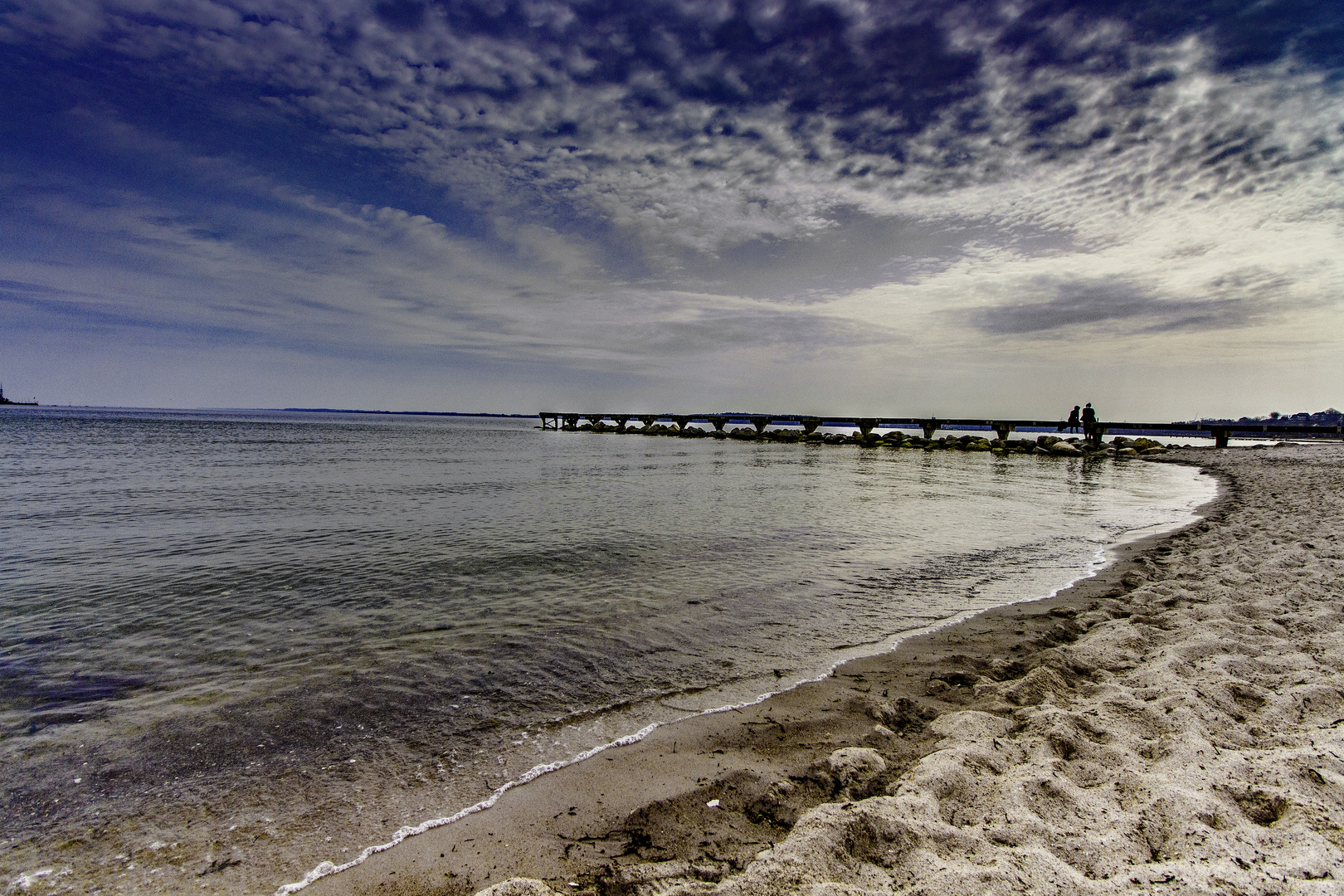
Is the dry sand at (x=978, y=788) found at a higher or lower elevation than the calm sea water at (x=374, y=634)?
higher

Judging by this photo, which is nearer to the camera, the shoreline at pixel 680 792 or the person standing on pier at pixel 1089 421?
the shoreline at pixel 680 792

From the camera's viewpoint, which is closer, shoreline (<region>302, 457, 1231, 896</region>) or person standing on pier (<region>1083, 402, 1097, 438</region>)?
shoreline (<region>302, 457, 1231, 896</region>)

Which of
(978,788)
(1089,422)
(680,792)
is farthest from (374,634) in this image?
(1089,422)

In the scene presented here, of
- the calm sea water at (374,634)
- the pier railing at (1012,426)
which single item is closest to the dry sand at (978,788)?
the calm sea water at (374,634)

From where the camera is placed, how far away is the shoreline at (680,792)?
3062 mm

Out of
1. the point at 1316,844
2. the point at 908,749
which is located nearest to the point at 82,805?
the point at 908,749

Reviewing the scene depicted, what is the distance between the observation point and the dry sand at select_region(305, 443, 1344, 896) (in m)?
2.57

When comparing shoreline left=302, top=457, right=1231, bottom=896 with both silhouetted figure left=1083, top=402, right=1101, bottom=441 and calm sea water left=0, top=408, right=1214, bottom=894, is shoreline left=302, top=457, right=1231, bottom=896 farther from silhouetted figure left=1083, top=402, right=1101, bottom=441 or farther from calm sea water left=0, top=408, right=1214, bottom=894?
silhouetted figure left=1083, top=402, right=1101, bottom=441

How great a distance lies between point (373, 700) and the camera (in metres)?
5.10

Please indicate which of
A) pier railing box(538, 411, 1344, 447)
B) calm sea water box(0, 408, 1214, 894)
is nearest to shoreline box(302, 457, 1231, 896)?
calm sea water box(0, 408, 1214, 894)

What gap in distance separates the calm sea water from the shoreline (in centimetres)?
28

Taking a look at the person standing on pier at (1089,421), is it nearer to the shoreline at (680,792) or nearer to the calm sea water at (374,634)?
the calm sea water at (374,634)

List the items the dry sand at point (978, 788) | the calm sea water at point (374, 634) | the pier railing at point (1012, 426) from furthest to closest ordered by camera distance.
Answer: the pier railing at point (1012, 426), the calm sea water at point (374, 634), the dry sand at point (978, 788)

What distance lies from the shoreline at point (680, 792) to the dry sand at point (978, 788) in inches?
0.6
